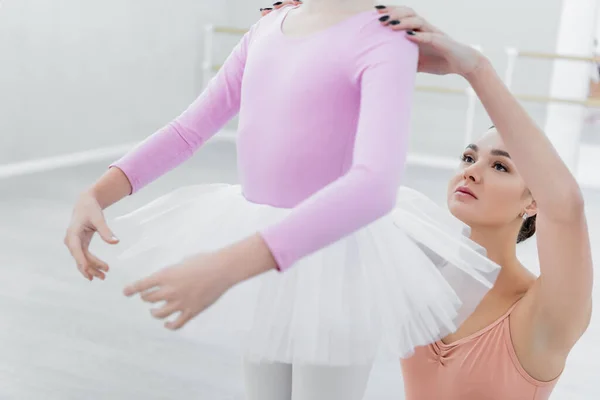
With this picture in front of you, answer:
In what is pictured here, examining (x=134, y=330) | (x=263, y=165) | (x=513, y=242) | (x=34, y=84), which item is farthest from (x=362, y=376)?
(x=34, y=84)

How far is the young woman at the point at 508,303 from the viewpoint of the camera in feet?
3.67

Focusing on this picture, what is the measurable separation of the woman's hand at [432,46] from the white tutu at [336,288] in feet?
0.65

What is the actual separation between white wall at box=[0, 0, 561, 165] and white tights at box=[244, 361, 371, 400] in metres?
3.64

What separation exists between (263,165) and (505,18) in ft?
16.1

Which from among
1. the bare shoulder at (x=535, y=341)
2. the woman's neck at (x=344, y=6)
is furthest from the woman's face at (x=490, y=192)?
the woman's neck at (x=344, y=6)

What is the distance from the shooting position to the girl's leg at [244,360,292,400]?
101 cm

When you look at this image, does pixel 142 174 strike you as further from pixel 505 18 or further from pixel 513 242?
pixel 505 18

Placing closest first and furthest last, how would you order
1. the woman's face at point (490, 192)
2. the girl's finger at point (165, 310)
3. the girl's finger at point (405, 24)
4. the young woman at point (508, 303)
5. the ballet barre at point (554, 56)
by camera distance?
1. the girl's finger at point (165, 310)
2. the girl's finger at point (405, 24)
3. the young woman at point (508, 303)
4. the woman's face at point (490, 192)
5. the ballet barre at point (554, 56)

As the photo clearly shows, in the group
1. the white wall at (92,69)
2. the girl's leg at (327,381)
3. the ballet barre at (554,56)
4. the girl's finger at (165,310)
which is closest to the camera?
the girl's finger at (165,310)

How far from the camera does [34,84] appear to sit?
4.44 m

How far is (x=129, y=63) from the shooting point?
5285 millimetres

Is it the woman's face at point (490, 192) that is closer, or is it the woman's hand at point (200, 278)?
the woman's hand at point (200, 278)

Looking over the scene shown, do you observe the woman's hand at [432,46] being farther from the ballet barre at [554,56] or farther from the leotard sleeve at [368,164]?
the ballet barre at [554,56]

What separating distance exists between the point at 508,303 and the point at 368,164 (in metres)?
0.59
